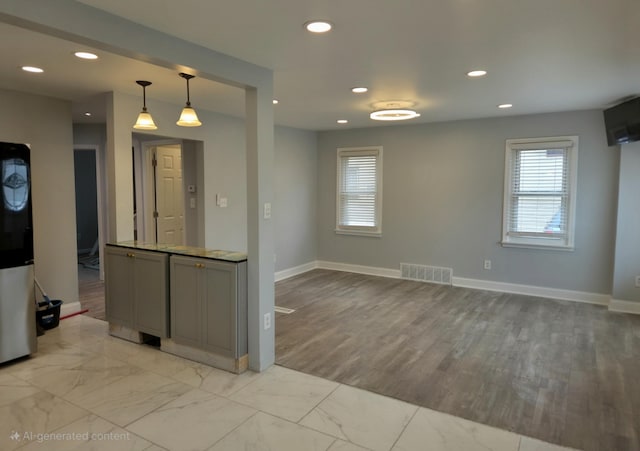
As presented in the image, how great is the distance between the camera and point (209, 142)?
205 inches

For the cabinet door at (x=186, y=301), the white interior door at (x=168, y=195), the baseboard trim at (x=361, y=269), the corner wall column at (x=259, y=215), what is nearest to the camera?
the corner wall column at (x=259, y=215)

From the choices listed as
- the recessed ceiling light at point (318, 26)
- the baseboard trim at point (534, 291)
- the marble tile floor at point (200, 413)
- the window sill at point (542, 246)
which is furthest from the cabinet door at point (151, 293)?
the window sill at point (542, 246)

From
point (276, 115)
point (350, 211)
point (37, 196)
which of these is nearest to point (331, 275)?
point (350, 211)

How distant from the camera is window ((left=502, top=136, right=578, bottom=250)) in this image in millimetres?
5363

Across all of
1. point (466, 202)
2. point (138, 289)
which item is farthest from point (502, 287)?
point (138, 289)

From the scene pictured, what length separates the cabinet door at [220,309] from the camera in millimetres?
3242

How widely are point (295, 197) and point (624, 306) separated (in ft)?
15.7

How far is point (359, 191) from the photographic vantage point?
706 cm

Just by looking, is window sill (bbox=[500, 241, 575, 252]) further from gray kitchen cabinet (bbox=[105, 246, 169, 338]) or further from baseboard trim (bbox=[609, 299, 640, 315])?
gray kitchen cabinet (bbox=[105, 246, 169, 338])

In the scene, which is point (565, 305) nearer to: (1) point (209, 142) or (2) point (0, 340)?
(1) point (209, 142)

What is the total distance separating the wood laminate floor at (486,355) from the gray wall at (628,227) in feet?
1.32

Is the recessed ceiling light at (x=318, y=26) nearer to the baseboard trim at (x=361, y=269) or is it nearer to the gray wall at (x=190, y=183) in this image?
the gray wall at (x=190, y=183)

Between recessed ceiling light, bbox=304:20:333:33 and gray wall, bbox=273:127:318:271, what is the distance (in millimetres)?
3963

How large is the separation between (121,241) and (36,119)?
5.43ft
